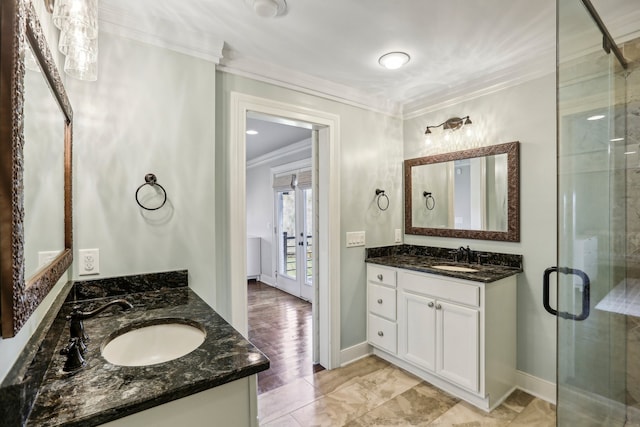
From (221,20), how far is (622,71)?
7.58 ft

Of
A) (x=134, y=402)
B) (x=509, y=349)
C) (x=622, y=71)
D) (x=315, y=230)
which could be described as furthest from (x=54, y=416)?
(x=622, y=71)

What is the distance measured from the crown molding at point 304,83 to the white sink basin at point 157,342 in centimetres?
165

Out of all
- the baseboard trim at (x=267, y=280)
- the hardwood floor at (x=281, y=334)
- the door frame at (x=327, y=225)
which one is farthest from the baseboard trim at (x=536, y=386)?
the baseboard trim at (x=267, y=280)

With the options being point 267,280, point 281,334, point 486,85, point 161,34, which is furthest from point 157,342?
point 267,280

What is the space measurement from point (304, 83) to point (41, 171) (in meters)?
1.87

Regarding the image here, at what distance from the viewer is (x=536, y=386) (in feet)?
7.17

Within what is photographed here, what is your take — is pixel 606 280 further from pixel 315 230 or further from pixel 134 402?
pixel 134 402

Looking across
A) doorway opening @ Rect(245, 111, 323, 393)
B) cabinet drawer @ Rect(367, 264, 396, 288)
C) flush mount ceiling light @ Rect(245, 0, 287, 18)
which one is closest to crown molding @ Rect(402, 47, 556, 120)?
doorway opening @ Rect(245, 111, 323, 393)

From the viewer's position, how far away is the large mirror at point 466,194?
2330 millimetres

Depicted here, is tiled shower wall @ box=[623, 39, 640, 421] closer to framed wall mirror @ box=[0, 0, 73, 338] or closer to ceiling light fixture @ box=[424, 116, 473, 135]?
ceiling light fixture @ box=[424, 116, 473, 135]

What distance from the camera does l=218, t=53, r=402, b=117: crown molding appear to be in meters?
2.10

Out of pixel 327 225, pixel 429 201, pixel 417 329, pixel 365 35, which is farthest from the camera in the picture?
pixel 429 201

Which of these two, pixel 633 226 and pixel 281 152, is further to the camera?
pixel 281 152

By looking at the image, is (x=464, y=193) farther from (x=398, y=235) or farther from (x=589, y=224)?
(x=589, y=224)
